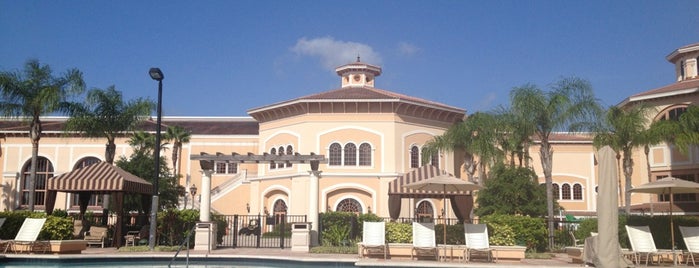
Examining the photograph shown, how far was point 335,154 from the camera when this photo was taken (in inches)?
1373

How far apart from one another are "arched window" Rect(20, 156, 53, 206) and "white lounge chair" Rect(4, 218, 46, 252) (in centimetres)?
2972

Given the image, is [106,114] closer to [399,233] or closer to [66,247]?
[66,247]

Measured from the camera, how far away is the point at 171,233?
21.0 metres

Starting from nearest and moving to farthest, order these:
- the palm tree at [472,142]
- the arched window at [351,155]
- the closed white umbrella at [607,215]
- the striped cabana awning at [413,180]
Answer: the closed white umbrella at [607,215] < the striped cabana awning at [413,180] < the palm tree at [472,142] < the arched window at [351,155]

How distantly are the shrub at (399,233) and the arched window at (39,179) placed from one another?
3425 centimetres

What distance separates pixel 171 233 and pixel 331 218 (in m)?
5.86

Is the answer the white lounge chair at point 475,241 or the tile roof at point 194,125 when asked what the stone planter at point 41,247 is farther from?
the tile roof at point 194,125

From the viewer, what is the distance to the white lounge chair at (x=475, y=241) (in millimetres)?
15790

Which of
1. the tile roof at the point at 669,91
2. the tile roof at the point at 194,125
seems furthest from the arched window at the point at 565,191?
the tile roof at the point at 194,125

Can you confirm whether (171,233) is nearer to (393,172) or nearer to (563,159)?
(393,172)

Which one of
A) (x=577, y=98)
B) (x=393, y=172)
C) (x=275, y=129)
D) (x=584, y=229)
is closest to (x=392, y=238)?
(x=584, y=229)

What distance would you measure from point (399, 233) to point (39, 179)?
116 ft

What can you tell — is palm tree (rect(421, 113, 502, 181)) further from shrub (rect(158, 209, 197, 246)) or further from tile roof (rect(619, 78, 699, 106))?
shrub (rect(158, 209, 197, 246))

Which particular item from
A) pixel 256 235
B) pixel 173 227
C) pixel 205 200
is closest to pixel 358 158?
pixel 256 235
